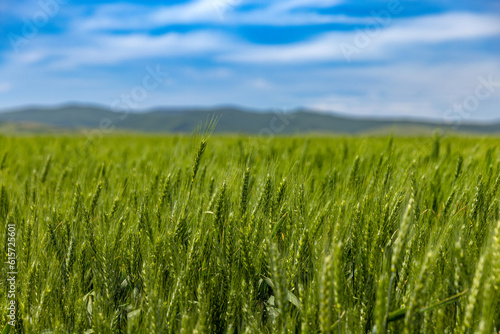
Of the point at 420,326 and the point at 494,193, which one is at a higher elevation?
the point at 494,193

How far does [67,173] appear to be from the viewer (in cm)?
289

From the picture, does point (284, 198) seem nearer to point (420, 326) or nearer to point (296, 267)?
point (296, 267)

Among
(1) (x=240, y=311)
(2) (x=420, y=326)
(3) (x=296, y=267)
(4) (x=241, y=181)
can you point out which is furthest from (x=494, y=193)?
(1) (x=240, y=311)

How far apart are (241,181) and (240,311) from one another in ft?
1.82

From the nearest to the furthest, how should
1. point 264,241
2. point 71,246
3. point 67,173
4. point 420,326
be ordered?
point 420,326 < point 264,241 < point 71,246 < point 67,173

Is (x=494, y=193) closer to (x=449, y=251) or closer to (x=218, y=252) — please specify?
(x=449, y=251)

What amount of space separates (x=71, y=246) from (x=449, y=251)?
1408 millimetres

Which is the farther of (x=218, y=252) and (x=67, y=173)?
(x=67, y=173)

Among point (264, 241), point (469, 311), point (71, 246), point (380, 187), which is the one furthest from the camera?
point (380, 187)

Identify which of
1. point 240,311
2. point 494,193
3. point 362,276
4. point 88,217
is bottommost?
point 240,311

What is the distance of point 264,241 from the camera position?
131 centimetres

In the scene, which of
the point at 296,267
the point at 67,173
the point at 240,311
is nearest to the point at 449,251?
the point at 296,267

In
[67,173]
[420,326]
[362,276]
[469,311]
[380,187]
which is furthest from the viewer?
[67,173]

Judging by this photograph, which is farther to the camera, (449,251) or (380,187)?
(380,187)
